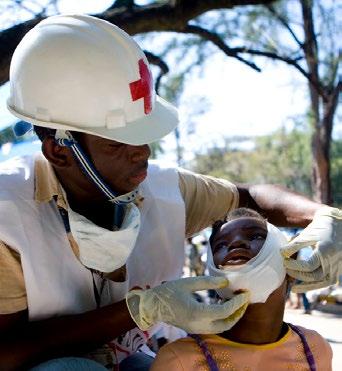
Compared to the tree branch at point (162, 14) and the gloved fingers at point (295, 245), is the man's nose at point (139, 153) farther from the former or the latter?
the tree branch at point (162, 14)

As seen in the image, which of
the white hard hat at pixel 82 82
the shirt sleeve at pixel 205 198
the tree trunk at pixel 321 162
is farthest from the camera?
the tree trunk at pixel 321 162

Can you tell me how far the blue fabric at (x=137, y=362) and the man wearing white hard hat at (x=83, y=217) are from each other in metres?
0.10

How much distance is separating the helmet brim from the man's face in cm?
3

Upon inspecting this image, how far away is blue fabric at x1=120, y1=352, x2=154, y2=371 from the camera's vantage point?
2.13 meters

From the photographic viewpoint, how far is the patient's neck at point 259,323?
204 centimetres

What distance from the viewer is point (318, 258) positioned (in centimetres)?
191

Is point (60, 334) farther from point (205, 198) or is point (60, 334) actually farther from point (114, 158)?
point (205, 198)

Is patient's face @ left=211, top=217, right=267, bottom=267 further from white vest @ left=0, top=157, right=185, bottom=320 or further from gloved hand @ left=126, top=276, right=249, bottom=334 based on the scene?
white vest @ left=0, top=157, right=185, bottom=320

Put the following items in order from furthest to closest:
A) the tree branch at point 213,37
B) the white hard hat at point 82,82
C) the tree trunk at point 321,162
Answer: the tree trunk at point 321,162 < the tree branch at point 213,37 < the white hard hat at point 82,82

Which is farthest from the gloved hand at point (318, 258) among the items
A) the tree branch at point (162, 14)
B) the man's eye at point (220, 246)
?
the tree branch at point (162, 14)

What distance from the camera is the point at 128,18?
454cm

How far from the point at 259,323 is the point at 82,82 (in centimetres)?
94

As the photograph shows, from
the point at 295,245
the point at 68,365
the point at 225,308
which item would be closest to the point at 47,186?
the point at 68,365

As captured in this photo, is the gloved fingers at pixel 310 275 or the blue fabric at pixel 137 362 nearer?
the gloved fingers at pixel 310 275
